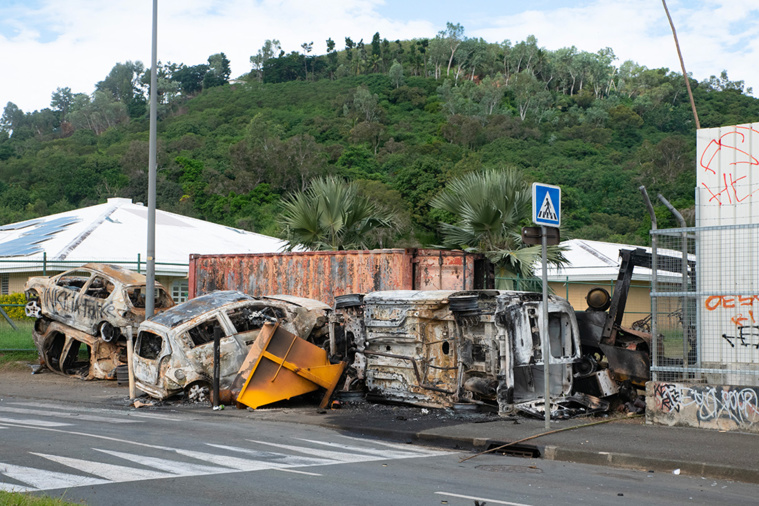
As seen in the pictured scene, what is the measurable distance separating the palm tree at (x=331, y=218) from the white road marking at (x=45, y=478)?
13.1 metres

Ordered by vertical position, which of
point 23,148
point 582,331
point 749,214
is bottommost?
point 582,331

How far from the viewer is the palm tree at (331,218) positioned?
1988 cm

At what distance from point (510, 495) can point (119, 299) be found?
11370 millimetres

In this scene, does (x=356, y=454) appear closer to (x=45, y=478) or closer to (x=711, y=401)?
(x=45, y=478)

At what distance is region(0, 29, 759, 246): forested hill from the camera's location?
62.2 metres

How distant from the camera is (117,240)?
34188 millimetres

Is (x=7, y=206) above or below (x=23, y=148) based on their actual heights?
below

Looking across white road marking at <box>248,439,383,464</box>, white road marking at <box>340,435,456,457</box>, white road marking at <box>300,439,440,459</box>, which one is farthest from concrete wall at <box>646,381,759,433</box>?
white road marking at <box>248,439,383,464</box>

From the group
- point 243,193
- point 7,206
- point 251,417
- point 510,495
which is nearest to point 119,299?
point 251,417

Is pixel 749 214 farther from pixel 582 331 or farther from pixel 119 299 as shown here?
pixel 119 299

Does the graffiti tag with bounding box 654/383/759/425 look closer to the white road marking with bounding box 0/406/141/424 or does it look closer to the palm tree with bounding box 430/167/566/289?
the white road marking with bounding box 0/406/141/424

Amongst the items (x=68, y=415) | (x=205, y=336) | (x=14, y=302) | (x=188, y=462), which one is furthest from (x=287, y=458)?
(x=14, y=302)

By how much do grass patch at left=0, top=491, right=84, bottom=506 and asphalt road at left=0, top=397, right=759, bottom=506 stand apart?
468mm

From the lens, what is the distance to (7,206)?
67625 mm
